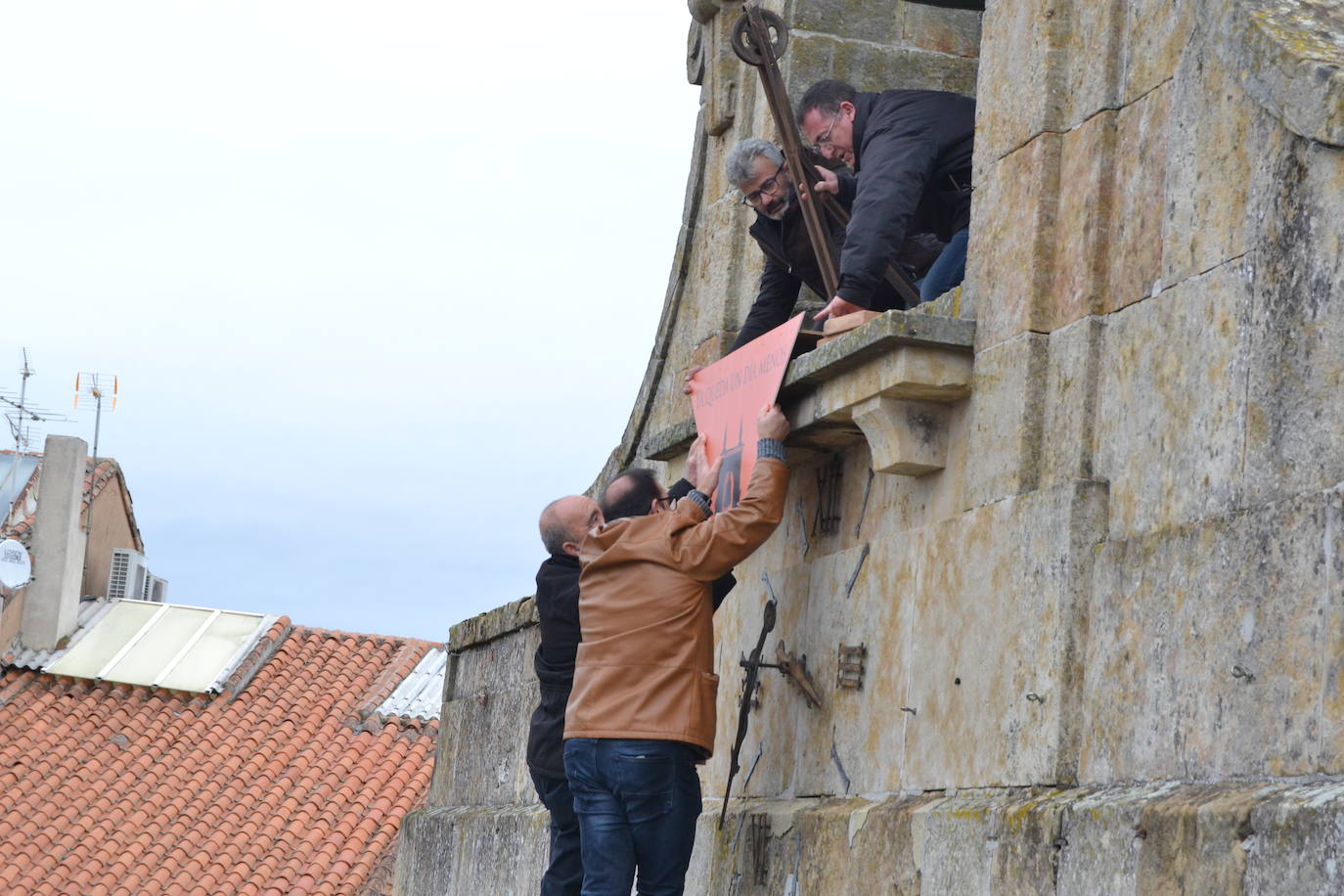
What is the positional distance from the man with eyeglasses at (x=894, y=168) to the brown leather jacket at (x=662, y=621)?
0.60 meters

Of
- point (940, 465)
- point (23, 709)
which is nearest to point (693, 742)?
point (940, 465)

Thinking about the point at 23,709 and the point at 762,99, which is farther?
the point at 23,709

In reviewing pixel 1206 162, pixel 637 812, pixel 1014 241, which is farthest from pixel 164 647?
pixel 1206 162

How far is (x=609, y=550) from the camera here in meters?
5.17

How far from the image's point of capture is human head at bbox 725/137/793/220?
563 centimetres

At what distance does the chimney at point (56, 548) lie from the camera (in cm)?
2167

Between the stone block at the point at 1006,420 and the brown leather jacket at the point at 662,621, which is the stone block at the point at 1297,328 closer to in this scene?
the stone block at the point at 1006,420

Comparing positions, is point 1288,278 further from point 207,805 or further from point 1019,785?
point 207,805

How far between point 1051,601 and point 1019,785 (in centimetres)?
39

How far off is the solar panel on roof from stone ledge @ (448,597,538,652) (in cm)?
1205

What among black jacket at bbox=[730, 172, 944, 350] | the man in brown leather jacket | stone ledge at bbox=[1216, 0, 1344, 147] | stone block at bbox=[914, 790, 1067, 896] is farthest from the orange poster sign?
stone ledge at bbox=[1216, 0, 1344, 147]

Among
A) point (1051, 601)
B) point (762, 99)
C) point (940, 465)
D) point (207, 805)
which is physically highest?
point (762, 99)

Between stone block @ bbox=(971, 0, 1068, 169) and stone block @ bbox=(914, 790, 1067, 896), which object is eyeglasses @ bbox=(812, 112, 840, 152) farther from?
stone block @ bbox=(914, 790, 1067, 896)

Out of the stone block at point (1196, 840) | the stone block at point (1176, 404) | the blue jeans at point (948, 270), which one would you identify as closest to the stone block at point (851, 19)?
the blue jeans at point (948, 270)
